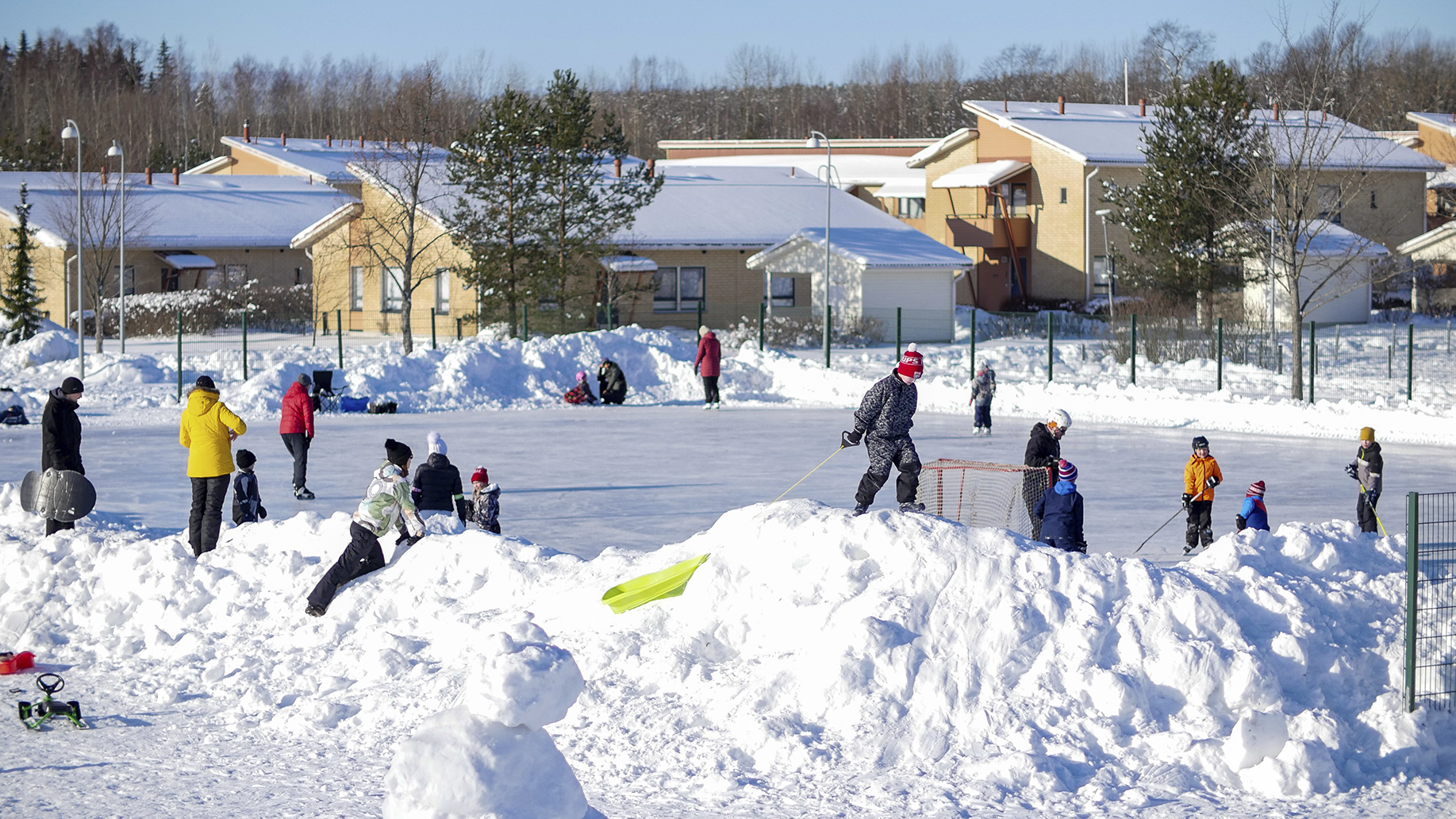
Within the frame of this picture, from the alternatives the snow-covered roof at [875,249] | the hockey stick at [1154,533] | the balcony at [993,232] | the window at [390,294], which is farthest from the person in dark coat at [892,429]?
the balcony at [993,232]

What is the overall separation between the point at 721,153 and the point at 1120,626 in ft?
258

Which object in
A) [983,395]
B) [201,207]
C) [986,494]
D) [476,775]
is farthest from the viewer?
[201,207]

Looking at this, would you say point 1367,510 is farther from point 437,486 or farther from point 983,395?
point 983,395

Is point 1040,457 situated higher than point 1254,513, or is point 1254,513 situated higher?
point 1040,457

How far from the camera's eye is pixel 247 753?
7.06 m

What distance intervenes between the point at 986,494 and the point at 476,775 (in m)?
8.51

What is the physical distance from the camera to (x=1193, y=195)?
3609 centimetres

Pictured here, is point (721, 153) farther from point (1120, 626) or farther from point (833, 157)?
point (1120, 626)

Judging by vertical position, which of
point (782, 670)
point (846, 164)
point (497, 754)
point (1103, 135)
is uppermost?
point (846, 164)

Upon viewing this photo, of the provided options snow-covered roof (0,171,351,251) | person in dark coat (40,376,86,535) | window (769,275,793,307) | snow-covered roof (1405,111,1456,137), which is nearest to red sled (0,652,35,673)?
person in dark coat (40,376,86,535)

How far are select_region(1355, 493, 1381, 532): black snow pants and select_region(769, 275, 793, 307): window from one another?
31017mm

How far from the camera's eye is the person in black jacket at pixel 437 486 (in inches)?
458

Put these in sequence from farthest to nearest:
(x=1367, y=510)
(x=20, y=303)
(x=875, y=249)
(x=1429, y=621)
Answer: (x=875, y=249) < (x=20, y=303) < (x=1367, y=510) < (x=1429, y=621)

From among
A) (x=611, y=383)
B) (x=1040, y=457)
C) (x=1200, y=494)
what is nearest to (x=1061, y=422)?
(x=1040, y=457)
